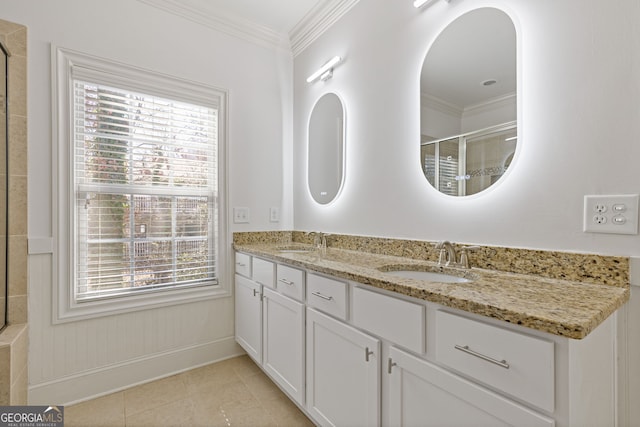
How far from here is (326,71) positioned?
7.43 feet

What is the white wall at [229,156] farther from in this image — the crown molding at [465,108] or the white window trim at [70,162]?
the crown molding at [465,108]

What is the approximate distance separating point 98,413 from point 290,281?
1.33 m

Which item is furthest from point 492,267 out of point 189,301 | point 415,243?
point 189,301

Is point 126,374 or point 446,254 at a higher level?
point 446,254

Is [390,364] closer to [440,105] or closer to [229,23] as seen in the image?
[440,105]

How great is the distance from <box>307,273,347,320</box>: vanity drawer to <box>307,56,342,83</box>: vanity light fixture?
1.53 meters

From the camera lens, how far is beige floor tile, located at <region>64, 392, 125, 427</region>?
163 cm

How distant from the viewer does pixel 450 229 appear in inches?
59.0

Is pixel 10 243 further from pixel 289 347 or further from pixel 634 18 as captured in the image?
pixel 634 18

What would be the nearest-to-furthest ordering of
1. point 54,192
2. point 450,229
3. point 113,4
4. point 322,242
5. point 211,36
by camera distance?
point 450,229 < point 54,192 < point 113,4 < point 322,242 < point 211,36

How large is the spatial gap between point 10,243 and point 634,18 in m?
2.84

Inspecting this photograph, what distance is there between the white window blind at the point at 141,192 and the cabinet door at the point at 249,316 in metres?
0.27

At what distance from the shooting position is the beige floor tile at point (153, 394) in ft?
5.82

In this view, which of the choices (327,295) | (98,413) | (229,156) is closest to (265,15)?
(229,156)
